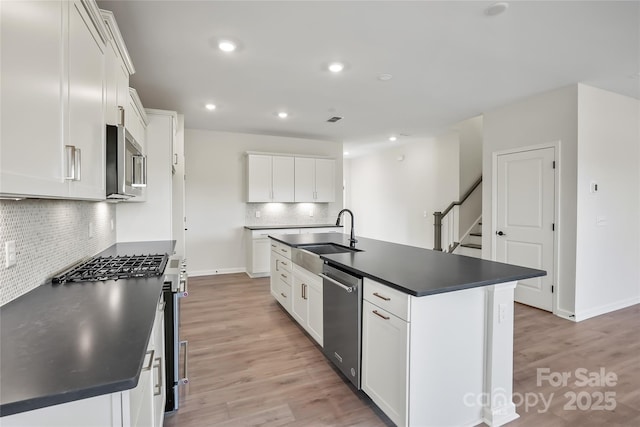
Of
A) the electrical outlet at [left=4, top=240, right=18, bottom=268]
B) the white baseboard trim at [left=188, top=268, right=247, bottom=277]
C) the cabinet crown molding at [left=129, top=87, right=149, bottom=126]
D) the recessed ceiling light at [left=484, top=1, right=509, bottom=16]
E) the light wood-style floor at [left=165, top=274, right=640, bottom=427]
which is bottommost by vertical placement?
the light wood-style floor at [left=165, top=274, right=640, bottom=427]

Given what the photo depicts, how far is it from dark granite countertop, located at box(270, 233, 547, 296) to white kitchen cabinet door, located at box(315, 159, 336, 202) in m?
3.73

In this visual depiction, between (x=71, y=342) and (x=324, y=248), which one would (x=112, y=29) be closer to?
(x=71, y=342)

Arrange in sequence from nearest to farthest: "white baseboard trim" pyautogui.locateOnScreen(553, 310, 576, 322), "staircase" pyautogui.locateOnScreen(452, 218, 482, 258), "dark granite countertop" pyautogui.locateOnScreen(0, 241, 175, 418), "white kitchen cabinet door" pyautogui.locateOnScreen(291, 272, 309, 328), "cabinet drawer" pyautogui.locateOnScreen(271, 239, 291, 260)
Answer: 1. "dark granite countertop" pyautogui.locateOnScreen(0, 241, 175, 418)
2. "white kitchen cabinet door" pyautogui.locateOnScreen(291, 272, 309, 328)
3. "cabinet drawer" pyautogui.locateOnScreen(271, 239, 291, 260)
4. "white baseboard trim" pyautogui.locateOnScreen(553, 310, 576, 322)
5. "staircase" pyautogui.locateOnScreen(452, 218, 482, 258)

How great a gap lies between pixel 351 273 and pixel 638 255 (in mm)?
4535

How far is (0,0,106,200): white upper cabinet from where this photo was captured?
3.03ft

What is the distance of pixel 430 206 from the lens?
688cm

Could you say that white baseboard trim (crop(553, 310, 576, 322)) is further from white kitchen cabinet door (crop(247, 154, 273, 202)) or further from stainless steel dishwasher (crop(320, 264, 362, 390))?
white kitchen cabinet door (crop(247, 154, 273, 202))

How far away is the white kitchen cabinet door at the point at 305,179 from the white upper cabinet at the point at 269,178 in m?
0.12

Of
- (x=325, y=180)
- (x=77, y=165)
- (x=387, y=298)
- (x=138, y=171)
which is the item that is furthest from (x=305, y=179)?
(x=77, y=165)

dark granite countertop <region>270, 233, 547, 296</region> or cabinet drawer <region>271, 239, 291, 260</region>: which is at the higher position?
dark granite countertop <region>270, 233, 547, 296</region>

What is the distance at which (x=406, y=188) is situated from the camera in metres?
7.57

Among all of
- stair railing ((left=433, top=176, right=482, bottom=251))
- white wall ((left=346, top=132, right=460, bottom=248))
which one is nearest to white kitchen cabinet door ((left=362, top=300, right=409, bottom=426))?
stair railing ((left=433, top=176, right=482, bottom=251))

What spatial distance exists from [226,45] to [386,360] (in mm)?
2700

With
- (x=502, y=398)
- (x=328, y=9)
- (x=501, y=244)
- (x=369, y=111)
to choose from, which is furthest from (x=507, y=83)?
(x=502, y=398)
